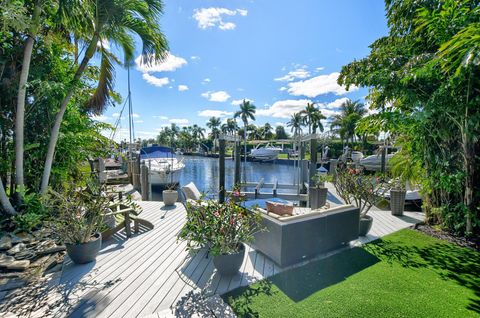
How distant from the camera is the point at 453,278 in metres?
3.15

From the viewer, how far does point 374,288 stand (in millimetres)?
2920

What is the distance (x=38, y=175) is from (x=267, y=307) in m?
5.40

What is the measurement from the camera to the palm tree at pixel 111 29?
163 inches

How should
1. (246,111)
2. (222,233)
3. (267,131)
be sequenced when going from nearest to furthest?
(222,233) → (246,111) → (267,131)

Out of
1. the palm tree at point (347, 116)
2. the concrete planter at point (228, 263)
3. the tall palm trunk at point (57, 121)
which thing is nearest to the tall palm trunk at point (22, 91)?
the tall palm trunk at point (57, 121)

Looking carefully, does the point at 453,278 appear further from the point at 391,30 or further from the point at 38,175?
the point at 38,175

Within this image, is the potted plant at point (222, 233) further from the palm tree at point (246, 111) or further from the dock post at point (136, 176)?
the palm tree at point (246, 111)

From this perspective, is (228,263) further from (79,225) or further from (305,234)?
(79,225)

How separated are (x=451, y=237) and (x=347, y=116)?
28.9 metres

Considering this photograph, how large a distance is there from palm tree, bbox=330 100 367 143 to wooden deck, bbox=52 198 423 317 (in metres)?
28.0

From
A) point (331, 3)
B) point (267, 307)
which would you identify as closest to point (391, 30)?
point (331, 3)

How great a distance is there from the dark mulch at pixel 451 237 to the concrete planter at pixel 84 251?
6.58 metres

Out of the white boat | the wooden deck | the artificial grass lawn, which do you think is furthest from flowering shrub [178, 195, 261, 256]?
the white boat

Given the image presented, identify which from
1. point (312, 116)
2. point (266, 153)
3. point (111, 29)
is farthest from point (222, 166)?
point (312, 116)
